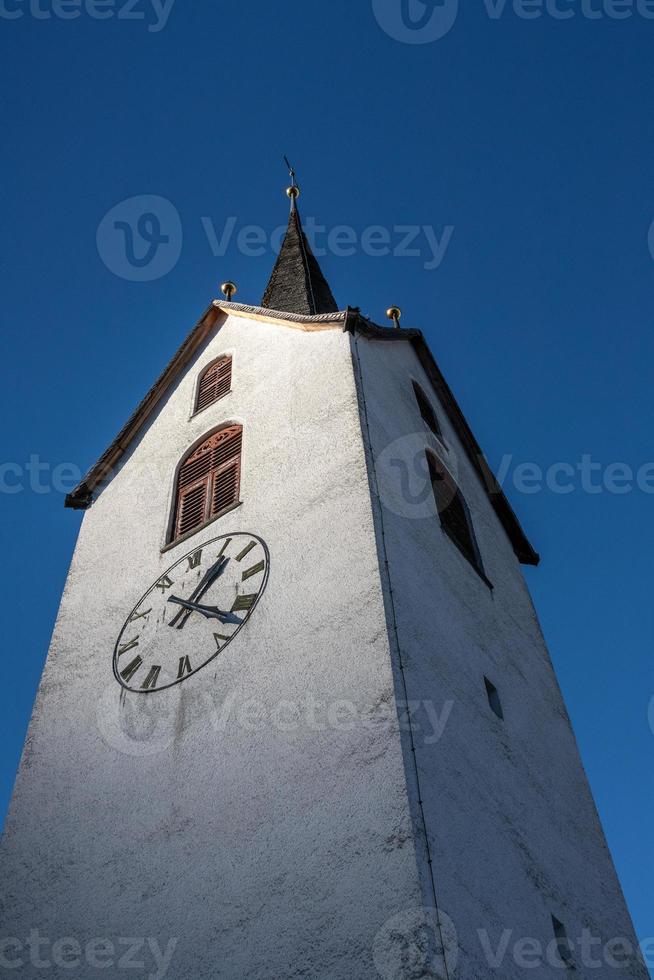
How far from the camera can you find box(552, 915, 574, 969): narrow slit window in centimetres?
949

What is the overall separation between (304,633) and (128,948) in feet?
10.3

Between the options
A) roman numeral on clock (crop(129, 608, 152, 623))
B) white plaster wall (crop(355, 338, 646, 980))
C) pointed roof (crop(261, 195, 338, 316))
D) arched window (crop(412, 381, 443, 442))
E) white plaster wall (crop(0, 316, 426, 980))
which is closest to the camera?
white plaster wall (crop(0, 316, 426, 980))

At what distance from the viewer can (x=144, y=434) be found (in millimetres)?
17406

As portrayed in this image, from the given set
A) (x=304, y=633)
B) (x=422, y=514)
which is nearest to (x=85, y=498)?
(x=422, y=514)

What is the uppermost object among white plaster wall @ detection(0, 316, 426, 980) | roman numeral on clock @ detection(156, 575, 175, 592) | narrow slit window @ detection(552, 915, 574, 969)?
roman numeral on clock @ detection(156, 575, 175, 592)

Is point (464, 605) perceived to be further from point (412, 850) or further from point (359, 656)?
point (412, 850)

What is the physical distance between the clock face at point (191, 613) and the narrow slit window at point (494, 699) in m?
2.61

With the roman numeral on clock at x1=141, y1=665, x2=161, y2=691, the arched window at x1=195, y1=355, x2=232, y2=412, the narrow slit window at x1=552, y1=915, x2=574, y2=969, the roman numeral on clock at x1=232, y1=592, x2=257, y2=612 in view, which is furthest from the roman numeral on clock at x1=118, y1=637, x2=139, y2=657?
the arched window at x1=195, y1=355, x2=232, y2=412

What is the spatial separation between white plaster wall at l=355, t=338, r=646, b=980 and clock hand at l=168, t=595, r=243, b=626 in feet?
5.82

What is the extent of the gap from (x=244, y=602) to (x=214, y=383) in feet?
22.5

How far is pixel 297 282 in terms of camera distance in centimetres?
2378

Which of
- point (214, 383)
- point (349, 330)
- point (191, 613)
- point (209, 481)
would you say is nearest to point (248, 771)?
point (191, 613)

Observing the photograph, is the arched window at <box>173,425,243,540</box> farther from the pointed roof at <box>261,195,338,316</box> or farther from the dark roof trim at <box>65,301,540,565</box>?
the pointed roof at <box>261,195,338,316</box>

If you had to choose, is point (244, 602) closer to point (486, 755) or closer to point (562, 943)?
point (486, 755)
